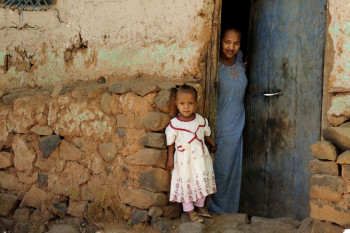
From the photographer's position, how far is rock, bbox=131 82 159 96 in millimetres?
3434

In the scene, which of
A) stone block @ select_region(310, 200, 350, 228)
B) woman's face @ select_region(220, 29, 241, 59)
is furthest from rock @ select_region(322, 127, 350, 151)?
woman's face @ select_region(220, 29, 241, 59)

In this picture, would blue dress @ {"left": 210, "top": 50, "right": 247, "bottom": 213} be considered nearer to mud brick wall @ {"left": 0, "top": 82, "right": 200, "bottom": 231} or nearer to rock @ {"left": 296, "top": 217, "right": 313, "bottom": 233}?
mud brick wall @ {"left": 0, "top": 82, "right": 200, "bottom": 231}

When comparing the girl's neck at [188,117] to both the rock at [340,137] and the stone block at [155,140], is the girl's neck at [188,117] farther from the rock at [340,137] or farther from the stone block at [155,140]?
the rock at [340,137]

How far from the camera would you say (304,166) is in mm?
3721

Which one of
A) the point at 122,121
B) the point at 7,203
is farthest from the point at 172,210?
the point at 7,203

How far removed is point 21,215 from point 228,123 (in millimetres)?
2160

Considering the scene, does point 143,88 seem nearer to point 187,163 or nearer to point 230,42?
point 187,163

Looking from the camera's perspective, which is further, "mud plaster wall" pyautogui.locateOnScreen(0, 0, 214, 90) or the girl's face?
"mud plaster wall" pyautogui.locateOnScreen(0, 0, 214, 90)

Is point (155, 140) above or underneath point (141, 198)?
above

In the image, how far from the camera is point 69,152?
390 centimetres

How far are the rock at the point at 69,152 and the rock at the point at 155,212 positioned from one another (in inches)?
33.1

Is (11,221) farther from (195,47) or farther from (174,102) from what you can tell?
(195,47)

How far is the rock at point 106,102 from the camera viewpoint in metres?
3.66

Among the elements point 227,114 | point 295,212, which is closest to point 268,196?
point 295,212
